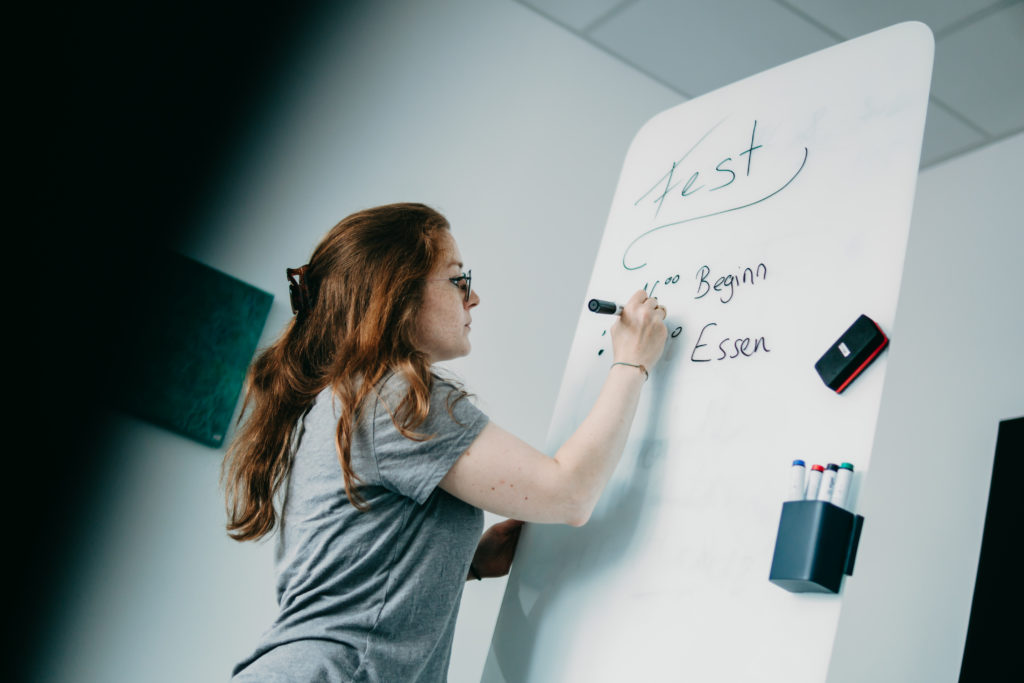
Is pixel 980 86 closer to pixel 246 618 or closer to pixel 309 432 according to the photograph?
pixel 309 432

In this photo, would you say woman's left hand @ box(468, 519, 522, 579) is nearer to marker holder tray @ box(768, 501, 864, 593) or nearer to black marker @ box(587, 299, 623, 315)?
black marker @ box(587, 299, 623, 315)

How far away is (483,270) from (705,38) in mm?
821

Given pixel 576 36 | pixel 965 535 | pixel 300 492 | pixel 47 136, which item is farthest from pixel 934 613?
pixel 47 136

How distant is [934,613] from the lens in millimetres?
1715

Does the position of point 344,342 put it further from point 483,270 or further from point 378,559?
point 483,270

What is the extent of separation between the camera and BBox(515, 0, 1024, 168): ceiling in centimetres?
172

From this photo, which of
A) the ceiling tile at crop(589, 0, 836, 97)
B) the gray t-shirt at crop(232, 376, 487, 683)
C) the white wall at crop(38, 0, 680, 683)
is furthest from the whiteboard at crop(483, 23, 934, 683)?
the ceiling tile at crop(589, 0, 836, 97)

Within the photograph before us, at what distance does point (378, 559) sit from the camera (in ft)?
2.87

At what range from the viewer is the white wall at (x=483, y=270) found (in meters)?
1.58

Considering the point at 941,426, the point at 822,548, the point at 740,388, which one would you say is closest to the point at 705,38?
the point at 941,426

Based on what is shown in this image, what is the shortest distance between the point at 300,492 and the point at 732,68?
170 centimetres

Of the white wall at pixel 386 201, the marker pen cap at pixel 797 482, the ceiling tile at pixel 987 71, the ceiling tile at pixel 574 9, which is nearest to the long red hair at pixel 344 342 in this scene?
the marker pen cap at pixel 797 482

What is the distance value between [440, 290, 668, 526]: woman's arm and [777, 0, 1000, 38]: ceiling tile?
4.27 ft

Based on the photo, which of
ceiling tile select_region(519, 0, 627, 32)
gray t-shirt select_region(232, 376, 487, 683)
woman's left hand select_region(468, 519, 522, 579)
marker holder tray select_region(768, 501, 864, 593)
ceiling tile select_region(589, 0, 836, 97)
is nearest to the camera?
marker holder tray select_region(768, 501, 864, 593)
